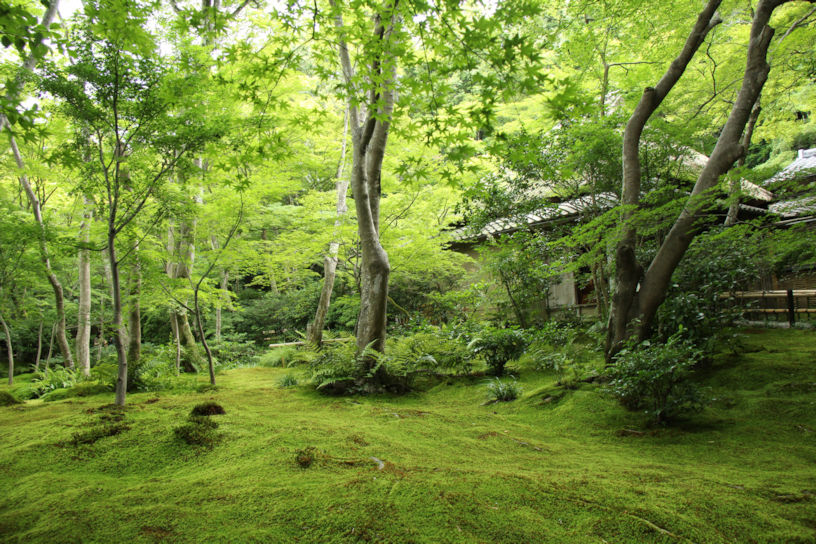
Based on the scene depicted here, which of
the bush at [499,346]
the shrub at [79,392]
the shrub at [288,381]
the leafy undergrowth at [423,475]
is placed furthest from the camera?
the shrub at [288,381]

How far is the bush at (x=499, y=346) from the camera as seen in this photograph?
281 inches

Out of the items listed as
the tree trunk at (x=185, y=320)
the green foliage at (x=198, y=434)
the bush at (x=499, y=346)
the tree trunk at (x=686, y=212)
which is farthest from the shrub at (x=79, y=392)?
the tree trunk at (x=686, y=212)

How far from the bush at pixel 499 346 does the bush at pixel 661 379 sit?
2585 millimetres

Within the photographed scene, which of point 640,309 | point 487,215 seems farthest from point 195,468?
point 487,215

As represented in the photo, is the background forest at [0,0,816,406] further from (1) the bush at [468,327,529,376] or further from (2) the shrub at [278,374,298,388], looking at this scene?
(2) the shrub at [278,374,298,388]

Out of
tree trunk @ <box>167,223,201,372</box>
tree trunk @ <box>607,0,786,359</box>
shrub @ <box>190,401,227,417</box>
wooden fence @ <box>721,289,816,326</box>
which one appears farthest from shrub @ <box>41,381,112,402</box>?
wooden fence @ <box>721,289,816,326</box>

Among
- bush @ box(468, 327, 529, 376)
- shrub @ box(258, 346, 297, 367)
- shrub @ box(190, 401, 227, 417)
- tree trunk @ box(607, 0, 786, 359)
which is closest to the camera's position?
shrub @ box(190, 401, 227, 417)

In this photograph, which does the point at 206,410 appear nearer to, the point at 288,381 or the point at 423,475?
the point at 423,475

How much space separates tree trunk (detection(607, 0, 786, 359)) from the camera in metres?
5.03

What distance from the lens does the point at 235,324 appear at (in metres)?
19.0

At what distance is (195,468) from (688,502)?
10.2 feet

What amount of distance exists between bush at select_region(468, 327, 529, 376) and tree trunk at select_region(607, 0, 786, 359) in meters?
1.86

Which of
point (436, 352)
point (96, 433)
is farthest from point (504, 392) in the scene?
point (96, 433)

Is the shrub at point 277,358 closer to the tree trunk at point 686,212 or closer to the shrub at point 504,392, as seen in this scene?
the shrub at point 504,392
